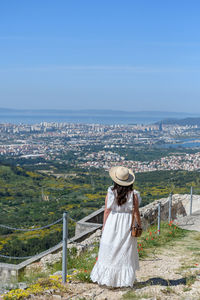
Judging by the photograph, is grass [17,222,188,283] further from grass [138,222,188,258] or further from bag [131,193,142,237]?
bag [131,193,142,237]

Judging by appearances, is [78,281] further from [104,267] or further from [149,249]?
[149,249]

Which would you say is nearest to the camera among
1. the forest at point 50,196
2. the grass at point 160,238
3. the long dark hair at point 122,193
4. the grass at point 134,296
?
the grass at point 134,296

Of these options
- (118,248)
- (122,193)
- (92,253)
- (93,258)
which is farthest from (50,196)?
(122,193)

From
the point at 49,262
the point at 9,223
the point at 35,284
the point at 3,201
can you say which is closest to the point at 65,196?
the point at 3,201

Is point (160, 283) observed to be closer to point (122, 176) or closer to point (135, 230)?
point (135, 230)

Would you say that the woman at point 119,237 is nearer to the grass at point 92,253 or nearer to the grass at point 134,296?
the grass at point 134,296

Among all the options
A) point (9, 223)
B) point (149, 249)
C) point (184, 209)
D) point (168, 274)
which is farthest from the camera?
point (9, 223)

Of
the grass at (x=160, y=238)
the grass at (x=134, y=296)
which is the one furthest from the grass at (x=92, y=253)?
the grass at (x=134, y=296)

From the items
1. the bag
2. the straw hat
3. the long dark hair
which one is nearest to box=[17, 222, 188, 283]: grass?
the bag
